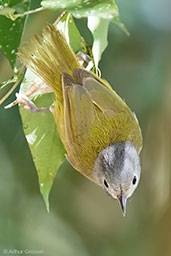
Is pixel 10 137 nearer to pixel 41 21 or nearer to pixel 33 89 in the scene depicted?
pixel 41 21

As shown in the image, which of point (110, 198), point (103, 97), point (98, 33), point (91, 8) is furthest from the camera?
point (110, 198)

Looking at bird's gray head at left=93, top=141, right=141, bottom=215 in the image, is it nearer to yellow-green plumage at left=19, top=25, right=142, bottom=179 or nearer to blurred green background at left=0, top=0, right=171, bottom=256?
yellow-green plumage at left=19, top=25, right=142, bottom=179

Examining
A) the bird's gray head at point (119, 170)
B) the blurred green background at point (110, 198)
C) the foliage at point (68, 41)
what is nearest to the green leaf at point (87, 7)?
the foliage at point (68, 41)

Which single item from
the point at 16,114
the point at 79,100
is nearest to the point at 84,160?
the point at 79,100

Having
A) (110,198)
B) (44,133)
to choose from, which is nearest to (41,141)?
(44,133)

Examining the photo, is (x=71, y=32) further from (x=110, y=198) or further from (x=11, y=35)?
(x=110, y=198)

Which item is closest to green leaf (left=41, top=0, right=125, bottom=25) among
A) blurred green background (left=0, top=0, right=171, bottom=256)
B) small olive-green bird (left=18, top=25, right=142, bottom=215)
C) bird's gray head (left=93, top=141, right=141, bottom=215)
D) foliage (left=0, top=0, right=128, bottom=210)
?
foliage (left=0, top=0, right=128, bottom=210)
